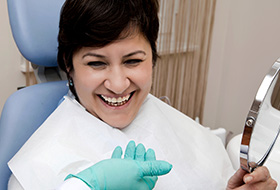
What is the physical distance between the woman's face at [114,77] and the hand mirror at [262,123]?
0.40m

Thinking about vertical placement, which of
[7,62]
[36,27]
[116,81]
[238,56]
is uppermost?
[36,27]

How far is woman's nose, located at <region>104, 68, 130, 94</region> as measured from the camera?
0.93m

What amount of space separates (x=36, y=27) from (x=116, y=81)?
1.08ft

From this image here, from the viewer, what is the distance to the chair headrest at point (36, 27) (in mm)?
1022

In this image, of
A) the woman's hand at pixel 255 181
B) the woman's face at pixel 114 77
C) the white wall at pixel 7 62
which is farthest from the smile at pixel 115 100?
the white wall at pixel 7 62

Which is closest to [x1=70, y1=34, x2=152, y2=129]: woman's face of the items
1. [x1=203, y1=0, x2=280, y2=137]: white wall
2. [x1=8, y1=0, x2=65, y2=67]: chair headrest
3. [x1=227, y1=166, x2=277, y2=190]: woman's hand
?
[x1=8, y1=0, x2=65, y2=67]: chair headrest

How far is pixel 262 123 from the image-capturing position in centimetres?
69

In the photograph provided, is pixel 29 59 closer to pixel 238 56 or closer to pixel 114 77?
pixel 114 77

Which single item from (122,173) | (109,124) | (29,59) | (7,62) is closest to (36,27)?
(29,59)

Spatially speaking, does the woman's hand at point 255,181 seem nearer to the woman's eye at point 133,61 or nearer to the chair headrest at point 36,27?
the woman's eye at point 133,61

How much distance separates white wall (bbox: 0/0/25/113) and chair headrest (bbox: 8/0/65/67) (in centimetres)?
60

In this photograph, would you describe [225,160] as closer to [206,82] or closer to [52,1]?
[52,1]

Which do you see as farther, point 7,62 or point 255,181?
point 7,62

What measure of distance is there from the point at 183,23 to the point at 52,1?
1.24 m
